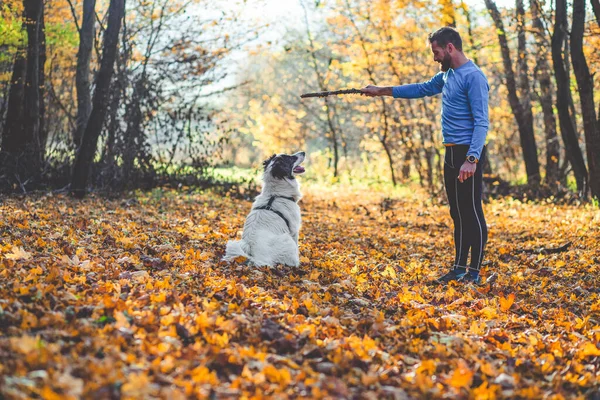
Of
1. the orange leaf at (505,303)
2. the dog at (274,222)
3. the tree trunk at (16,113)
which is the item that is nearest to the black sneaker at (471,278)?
the orange leaf at (505,303)

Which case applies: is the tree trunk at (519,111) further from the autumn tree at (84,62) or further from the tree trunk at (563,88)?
the autumn tree at (84,62)

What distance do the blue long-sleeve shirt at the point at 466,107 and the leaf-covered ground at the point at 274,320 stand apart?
1621 mm

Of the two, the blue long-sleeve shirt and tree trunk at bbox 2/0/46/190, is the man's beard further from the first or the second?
tree trunk at bbox 2/0/46/190

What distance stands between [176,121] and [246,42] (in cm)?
386

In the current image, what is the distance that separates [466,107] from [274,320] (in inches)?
121

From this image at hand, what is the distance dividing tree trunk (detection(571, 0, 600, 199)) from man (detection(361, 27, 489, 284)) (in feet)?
22.0

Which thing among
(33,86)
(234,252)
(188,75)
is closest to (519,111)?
(188,75)

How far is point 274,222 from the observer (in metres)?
6.05

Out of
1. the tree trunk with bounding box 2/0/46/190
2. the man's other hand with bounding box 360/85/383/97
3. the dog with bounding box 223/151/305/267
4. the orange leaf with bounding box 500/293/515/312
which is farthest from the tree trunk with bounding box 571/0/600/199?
the tree trunk with bounding box 2/0/46/190

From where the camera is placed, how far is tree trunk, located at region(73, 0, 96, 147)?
1218 centimetres

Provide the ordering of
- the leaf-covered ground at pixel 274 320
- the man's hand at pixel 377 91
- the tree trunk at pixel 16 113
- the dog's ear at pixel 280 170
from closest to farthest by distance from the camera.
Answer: the leaf-covered ground at pixel 274 320 → the man's hand at pixel 377 91 → the dog's ear at pixel 280 170 → the tree trunk at pixel 16 113

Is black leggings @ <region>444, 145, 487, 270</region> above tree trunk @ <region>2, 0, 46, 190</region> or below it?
below

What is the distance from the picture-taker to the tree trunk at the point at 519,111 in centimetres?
1453

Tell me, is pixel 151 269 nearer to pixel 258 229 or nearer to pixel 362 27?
pixel 258 229
